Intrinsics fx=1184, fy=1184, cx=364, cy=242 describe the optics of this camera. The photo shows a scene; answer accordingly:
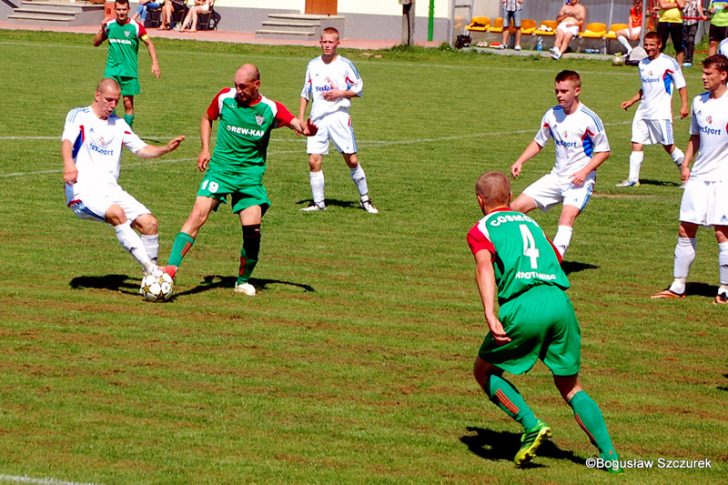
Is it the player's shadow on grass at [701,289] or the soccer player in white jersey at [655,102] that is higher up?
the soccer player in white jersey at [655,102]

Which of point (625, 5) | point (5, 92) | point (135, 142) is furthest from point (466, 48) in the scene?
point (135, 142)

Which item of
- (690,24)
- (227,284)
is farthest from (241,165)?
(690,24)

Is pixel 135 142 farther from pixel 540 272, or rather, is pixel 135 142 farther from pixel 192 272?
pixel 540 272

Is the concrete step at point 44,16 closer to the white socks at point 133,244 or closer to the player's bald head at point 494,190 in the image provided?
the white socks at point 133,244

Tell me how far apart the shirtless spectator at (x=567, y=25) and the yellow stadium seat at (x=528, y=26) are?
1.73 meters

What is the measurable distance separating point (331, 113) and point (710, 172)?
6.48m

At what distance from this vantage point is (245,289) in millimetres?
12352

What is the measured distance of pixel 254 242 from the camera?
12352 mm

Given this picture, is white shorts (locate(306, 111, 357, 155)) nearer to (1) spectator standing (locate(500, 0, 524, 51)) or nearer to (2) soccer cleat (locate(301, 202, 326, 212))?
(2) soccer cleat (locate(301, 202, 326, 212))

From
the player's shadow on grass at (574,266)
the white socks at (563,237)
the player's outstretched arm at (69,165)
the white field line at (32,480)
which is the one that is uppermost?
the player's outstretched arm at (69,165)

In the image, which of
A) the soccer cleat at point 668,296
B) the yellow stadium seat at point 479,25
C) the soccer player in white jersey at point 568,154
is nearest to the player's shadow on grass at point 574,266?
the soccer player in white jersey at point 568,154

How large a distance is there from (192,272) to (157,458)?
5827 millimetres

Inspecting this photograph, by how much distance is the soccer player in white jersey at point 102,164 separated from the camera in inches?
465

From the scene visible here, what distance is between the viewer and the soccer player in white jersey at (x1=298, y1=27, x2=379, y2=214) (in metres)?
17.3
